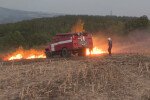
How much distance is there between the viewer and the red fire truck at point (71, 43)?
17.0m

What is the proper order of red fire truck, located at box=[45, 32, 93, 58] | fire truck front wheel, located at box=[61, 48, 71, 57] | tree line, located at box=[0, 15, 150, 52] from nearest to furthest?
red fire truck, located at box=[45, 32, 93, 58]
fire truck front wheel, located at box=[61, 48, 71, 57]
tree line, located at box=[0, 15, 150, 52]

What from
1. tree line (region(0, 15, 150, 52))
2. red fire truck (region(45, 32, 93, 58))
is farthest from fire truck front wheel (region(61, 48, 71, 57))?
tree line (region(0, 15, 150, 52))

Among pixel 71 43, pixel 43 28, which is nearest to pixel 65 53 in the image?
pixel 71 43

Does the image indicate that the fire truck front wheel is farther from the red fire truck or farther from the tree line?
the tree line

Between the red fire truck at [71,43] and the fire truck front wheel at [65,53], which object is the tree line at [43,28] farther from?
the fire truck front wheel at [65,53]

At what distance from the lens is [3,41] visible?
7738cm

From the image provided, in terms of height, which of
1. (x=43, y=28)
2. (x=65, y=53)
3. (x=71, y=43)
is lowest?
(x=65, y=53)

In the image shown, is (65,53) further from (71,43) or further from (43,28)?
(43,28)

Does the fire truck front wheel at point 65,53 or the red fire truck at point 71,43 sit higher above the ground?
the red fire truck at point 71,43

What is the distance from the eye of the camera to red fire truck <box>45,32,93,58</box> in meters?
17.0

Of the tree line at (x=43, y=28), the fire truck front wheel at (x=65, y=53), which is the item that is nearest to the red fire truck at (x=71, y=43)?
the fire truck front wheel at (x=65, y=53)

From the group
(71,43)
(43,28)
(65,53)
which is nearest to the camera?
(71,43)

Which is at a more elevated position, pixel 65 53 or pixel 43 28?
pixel 43 28

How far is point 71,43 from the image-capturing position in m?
17.0
